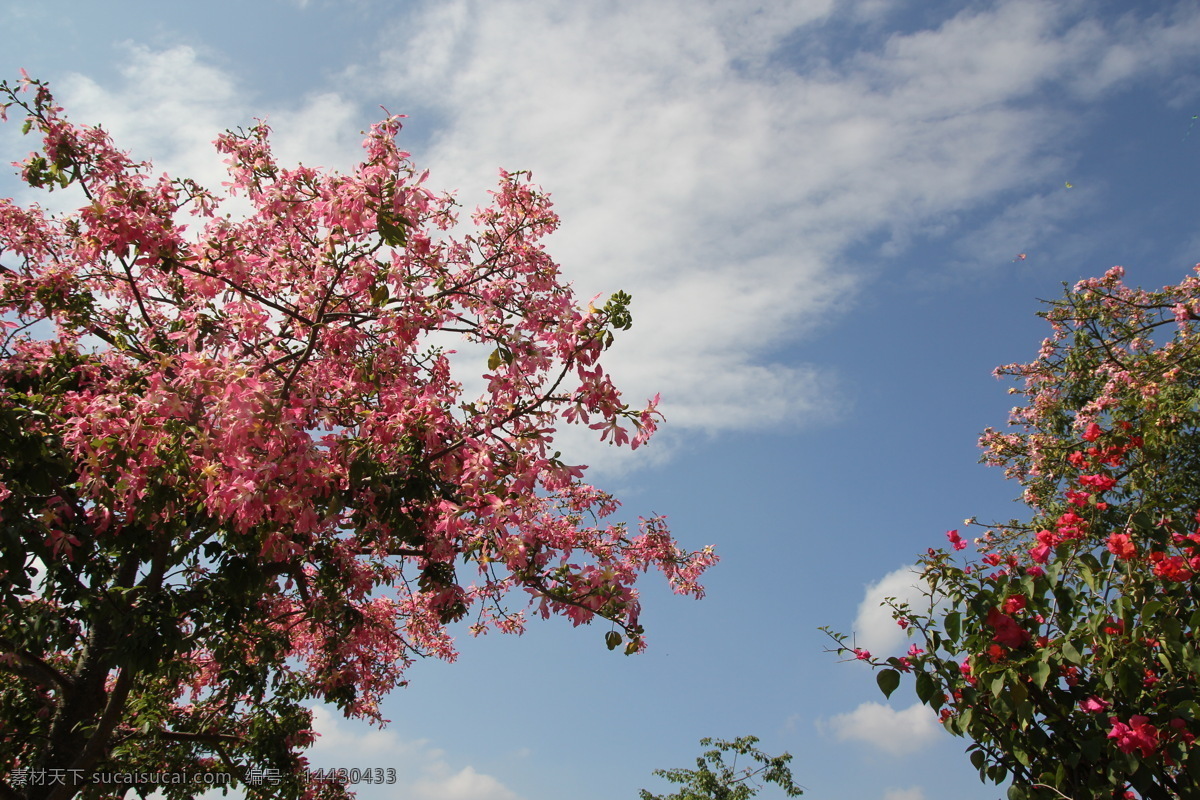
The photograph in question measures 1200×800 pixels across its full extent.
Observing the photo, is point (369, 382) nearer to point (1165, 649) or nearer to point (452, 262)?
point (452, 262)

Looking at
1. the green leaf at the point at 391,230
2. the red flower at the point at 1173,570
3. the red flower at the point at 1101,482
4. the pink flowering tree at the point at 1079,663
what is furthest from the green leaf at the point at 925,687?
the green leaf at the point at 391,230

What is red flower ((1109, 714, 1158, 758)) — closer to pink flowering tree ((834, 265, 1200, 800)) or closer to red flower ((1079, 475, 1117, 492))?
pink flowering tree ((834, 265, 1200, 800))

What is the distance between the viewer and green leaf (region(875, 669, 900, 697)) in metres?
4.17

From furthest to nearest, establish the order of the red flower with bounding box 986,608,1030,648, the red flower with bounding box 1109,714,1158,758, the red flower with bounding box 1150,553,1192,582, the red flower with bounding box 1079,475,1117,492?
1. the red flower with bounding box 1079,475,1117,492
2. the red flower with bounding box 986,608,1030,648
3. the red flower with bounding box 1150,553,1192,582
4. the red flower with bounding box 1109,714,1158,758

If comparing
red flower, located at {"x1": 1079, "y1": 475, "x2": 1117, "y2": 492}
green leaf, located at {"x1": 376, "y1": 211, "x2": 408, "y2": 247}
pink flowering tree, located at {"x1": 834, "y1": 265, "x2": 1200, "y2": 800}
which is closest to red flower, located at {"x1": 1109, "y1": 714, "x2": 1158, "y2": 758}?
pink flowering tree, located at {"x1": 834, "y1": 265, "x2": 1200, "y2": 800}

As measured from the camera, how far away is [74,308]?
242 inches

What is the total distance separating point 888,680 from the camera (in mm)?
4180

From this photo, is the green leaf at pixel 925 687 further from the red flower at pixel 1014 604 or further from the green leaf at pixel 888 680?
the red flower at pixel 1014 604

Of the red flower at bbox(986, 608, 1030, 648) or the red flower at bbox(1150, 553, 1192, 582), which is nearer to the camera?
the red flower at bbox(1150, 553, 1192, 582)

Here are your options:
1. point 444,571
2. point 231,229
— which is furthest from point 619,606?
point 231,229

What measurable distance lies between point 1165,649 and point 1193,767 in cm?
53

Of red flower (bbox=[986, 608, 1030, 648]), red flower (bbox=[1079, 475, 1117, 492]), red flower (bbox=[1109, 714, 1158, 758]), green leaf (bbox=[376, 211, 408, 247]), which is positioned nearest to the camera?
red flower (bbox=[1109, 714, 1158, 758])

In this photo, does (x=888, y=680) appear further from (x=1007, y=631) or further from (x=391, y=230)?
(x=391, y=230)

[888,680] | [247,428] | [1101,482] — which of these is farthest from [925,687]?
[247,428]
